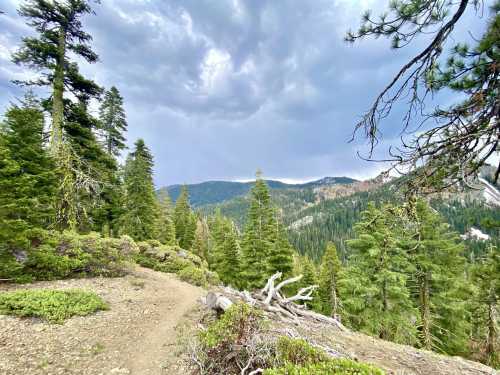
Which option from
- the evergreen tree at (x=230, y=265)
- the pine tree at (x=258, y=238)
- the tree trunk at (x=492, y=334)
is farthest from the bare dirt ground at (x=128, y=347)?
the evergreen tree at (x=230, y=265)

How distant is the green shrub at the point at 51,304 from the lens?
6164 millimetres

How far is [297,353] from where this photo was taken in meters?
3.87

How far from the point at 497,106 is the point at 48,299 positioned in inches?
393

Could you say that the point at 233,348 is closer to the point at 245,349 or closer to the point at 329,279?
the point at 245,349

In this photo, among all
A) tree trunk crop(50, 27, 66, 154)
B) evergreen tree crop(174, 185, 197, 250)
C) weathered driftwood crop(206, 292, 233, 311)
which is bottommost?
weathered driftwood crop(206, 292, 233, 311)

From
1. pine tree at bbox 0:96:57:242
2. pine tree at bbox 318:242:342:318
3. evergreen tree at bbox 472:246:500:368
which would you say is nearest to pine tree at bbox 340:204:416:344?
evergreen tree at bbox 472:246:500:368

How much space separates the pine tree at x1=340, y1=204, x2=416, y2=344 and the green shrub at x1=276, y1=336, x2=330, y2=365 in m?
8.80

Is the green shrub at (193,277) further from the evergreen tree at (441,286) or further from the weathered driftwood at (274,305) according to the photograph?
the evergreen tree at (441,286)

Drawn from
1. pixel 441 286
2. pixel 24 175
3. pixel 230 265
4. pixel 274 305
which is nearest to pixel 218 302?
pixel 274 305

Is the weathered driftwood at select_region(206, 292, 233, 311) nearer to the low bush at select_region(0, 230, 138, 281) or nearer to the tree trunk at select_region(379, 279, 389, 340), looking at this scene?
the low bush at select_region(0, 230, 138, 281)

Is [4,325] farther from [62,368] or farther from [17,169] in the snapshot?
[17,169]

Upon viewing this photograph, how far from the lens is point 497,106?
245 cm

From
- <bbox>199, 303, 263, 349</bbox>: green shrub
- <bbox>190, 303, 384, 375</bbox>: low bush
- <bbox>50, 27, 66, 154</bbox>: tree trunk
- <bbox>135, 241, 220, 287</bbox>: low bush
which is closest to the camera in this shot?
<bbox>190, 303, 384, 375</bbox>: low bush

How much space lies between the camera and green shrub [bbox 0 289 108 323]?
6.16 meters
